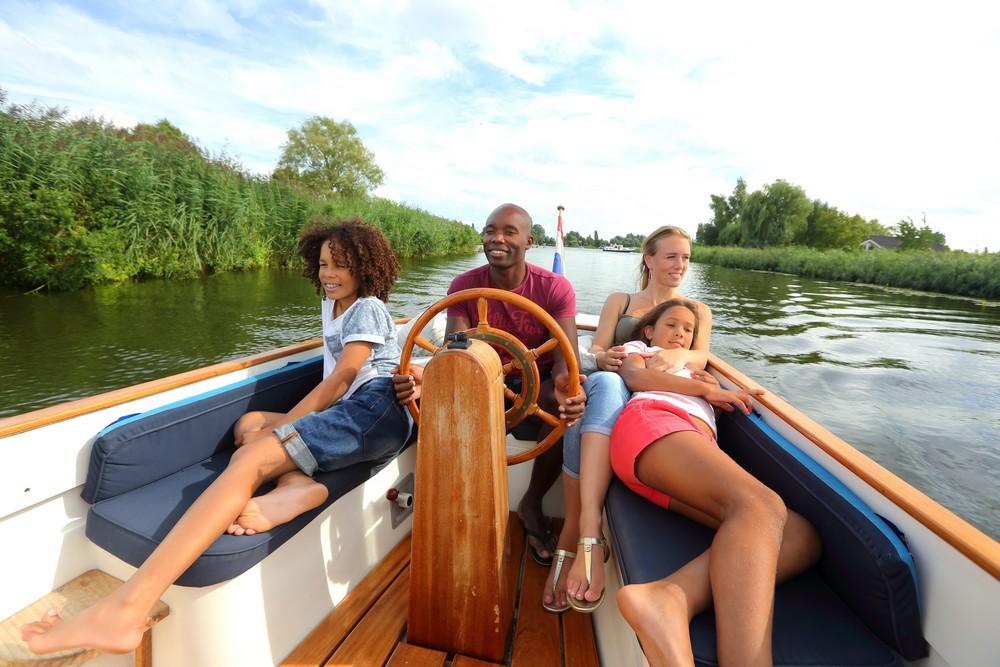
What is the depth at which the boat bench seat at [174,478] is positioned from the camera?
48.1 inches

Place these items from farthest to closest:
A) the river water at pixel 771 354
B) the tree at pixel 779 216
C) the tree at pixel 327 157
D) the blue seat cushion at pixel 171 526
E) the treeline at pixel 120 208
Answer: the tree at pixel 779 216
the tree at pixel 327 157
the treeline at pixel 120 208
the river water at pixel 771 354
the blue seat cushion at pixel 171 526

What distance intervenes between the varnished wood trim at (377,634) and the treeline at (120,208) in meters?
8.13

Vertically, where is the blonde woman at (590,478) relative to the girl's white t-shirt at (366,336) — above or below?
below

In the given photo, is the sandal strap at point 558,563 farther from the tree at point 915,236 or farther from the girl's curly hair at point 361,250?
the tree at point 915,236

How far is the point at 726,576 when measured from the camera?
3.34 feet

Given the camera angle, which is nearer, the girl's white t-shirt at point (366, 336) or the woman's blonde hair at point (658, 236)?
the girl's white t-shirt at point (366, 336)

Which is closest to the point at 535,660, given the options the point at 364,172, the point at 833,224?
the point at 364,172

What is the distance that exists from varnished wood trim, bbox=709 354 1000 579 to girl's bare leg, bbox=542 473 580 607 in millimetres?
731

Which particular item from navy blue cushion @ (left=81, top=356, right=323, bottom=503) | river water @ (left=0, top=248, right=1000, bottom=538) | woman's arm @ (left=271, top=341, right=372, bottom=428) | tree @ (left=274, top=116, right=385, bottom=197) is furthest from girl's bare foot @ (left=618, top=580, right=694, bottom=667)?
tree @ (left=274, top=116, right=385, bottom=197)

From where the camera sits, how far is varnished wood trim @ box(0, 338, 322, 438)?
1.29 meters

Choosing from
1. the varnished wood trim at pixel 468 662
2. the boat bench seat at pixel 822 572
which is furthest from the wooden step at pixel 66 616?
the boat bench seat at pixel 822 572

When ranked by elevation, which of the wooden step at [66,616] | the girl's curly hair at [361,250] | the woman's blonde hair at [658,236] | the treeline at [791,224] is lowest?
the wooden step at [66,616]

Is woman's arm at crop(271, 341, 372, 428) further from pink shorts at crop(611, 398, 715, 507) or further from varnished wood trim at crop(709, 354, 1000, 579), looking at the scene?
varnished wood trim at crop(709, 354, 1000, 579)

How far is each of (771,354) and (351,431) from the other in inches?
288
